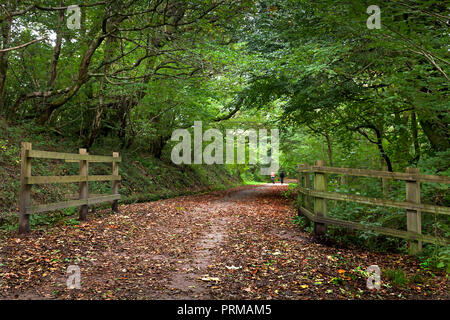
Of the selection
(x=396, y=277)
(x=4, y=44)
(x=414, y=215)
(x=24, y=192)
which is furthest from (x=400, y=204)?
(x=4, y=44)

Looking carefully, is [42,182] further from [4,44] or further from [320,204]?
[4,44]

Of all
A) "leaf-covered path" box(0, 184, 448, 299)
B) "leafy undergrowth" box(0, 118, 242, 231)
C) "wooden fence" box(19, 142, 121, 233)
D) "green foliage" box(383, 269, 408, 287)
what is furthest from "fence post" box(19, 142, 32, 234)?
"green foliage" box(383, 269, 408, 287)

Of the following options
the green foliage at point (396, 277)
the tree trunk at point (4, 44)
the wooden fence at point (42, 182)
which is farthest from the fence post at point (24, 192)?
the green foliage at point (396, 277)

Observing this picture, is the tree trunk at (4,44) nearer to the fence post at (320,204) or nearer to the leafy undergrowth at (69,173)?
the leafy undergrowth at (69,173)

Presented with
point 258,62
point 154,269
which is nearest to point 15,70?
point 258,62

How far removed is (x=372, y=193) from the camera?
606 cm

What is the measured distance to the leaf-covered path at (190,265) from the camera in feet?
11.1

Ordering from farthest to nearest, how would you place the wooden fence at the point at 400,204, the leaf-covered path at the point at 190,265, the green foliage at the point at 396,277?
the wooden fence at the point at 400,204 → the green foliage at the point at 396,277 → the leaf-covered path at the point at 190,265

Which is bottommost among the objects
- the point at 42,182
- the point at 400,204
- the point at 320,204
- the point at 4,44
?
the point at 320,204

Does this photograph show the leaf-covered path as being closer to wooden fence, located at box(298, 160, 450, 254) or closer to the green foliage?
the green foliage

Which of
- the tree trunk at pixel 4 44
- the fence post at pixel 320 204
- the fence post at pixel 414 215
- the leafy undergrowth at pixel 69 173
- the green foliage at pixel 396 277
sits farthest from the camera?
the tree trunk at pixel 4 44

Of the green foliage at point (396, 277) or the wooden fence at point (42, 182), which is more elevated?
the wooden fence at point (42, 182)

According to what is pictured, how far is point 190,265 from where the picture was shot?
4379 mm
